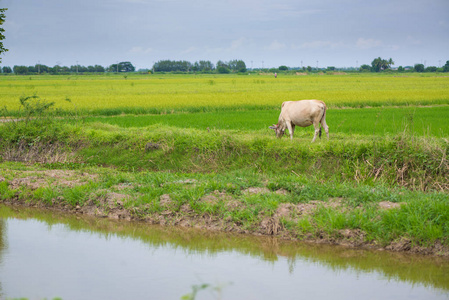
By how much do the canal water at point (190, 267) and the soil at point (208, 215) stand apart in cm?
17

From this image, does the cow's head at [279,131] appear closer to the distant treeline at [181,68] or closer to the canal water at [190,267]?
the canal water at [190,267]

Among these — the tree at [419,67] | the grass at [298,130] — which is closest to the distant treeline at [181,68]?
the tree at [419,67]

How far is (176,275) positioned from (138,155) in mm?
6141

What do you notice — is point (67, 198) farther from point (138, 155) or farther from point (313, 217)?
point (313, 217)

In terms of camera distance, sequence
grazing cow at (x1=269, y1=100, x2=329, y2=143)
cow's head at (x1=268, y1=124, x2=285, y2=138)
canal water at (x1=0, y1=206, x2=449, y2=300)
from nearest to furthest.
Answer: canal water at (x1=0, y1=206, x2=449, y2=300) → grazing cow at (x1=269, y1=100, x2=329, y2=143) → cow's head at (x1=268, y1=124, x2=285, y2=138)

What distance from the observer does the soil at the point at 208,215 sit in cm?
693

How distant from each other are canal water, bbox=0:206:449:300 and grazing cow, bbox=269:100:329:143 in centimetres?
513

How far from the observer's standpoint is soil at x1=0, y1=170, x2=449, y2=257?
6.93m

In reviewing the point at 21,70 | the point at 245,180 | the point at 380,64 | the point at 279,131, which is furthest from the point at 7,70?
the point at 245,180

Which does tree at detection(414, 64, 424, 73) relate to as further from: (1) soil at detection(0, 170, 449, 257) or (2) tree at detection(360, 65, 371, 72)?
(1) soil at detection(0, 170, 449, 257)

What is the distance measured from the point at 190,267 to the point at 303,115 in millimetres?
6577

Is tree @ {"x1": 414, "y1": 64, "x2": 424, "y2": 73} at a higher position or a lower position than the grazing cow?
higher

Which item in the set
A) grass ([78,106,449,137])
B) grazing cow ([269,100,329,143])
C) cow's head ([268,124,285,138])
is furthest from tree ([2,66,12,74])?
grazing cow ([269,100,329,143])

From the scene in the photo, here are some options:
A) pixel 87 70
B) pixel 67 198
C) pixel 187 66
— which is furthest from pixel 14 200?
pixel 187 66
